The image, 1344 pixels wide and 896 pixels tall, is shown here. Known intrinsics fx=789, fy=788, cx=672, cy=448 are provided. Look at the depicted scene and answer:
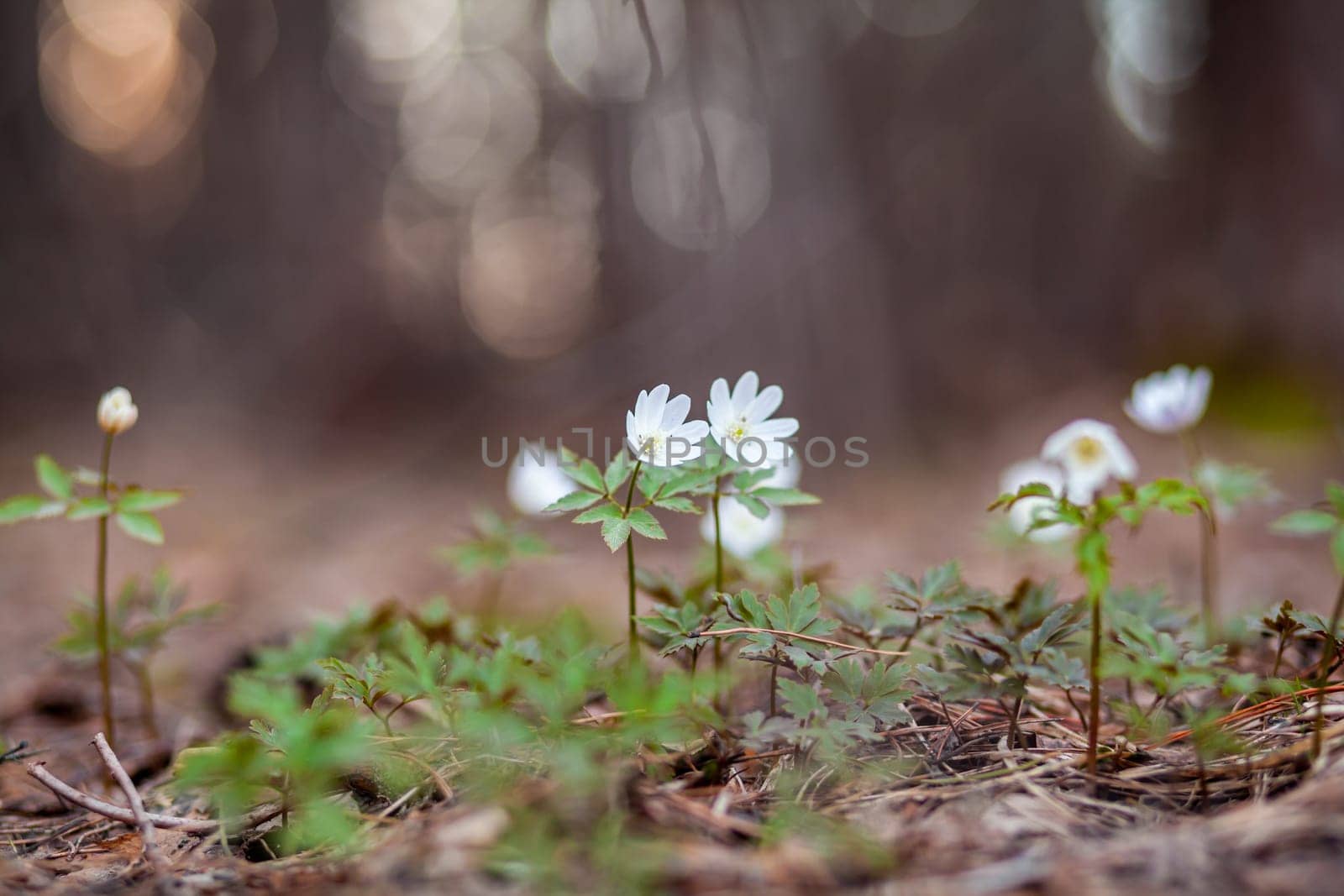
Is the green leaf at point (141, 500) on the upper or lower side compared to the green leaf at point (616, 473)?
lower

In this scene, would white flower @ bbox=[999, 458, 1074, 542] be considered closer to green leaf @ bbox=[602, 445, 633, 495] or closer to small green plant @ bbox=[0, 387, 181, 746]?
green leaf @ bbox=[602, 445, 633, 495]

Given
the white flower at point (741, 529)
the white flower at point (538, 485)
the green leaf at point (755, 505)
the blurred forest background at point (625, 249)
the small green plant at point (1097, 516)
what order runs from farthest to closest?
the blurred forest background at point (625, 249)
the white flower at point (538, 485)
the white flower at point (741, 529)
the green leaf at point (755, 505)
the small green plant at point (1097, 516)

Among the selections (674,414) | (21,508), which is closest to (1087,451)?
(674,414)

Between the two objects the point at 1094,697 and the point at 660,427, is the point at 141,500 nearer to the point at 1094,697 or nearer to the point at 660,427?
the point at 660,427

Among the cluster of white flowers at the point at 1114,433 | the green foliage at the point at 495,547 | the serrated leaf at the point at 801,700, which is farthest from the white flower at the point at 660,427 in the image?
the cluster of white flowers at the point at 1114,433

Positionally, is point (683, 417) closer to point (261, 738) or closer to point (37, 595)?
point (261, 738)

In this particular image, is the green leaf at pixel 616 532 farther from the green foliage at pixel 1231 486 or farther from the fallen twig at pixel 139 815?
the green foliage at pixel 1231 486
